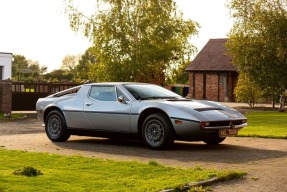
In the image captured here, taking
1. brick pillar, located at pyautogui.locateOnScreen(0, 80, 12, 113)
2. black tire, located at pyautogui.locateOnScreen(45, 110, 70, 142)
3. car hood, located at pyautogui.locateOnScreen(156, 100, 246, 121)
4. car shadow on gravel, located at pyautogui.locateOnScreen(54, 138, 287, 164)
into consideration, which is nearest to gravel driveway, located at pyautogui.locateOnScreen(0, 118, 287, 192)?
car shadow on gravel, located at pyautogui.locateOnScreen(54, 138, 287, 164)

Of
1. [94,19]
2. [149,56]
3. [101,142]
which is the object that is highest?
[94,19]

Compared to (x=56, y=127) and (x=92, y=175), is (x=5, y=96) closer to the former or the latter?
(x=56, y=127)

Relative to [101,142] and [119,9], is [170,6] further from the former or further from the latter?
[101,142]

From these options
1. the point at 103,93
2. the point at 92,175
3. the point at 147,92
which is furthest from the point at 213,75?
the point at 92,175

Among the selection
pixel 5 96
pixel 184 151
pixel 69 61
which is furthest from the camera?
pixel 69 61

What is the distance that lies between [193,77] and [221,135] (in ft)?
152

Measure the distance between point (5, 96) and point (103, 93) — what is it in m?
14.2

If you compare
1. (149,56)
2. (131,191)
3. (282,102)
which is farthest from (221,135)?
(282,102)

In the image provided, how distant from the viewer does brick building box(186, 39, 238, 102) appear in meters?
55.4

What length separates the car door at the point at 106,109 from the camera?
1255 centimetres

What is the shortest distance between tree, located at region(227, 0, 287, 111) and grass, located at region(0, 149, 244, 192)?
25.5 meters

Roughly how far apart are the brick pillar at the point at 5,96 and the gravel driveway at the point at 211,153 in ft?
37.5

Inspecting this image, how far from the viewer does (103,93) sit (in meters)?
13.3

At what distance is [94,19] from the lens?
32.1 metres
